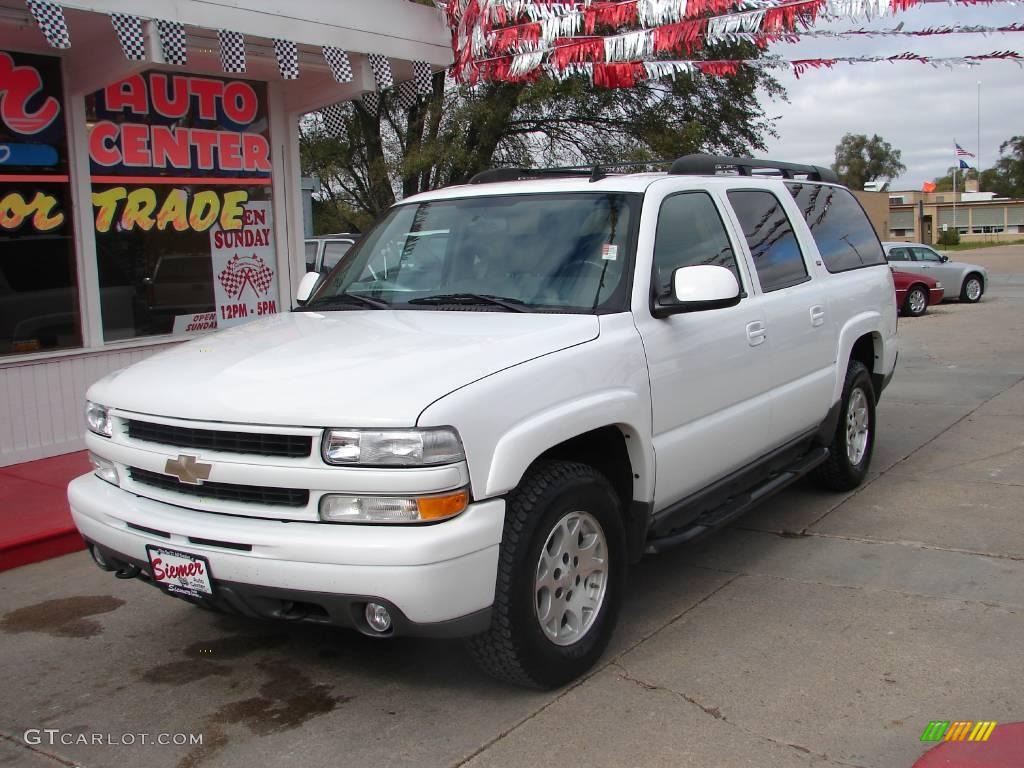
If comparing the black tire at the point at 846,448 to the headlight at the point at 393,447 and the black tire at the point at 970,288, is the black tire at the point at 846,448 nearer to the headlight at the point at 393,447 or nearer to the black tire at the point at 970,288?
the headlight at the point at 393,447

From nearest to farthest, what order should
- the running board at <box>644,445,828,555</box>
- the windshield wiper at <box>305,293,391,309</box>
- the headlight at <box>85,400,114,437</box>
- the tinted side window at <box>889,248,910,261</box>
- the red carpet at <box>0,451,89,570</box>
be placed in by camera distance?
the headlight at <box>85,400,114,437</box> → the running board at <box>644,445,828,555</box> → the windshield wiper at <box>305,293,391,309</box> → the red carpet at <box>0,451,89,570</box> → the tinted side window at <box>889,248,910,261</box>

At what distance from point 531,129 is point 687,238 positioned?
536 inches

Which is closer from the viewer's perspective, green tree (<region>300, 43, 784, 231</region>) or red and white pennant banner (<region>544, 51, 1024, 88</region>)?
red and white pennant banner (<region>544, 51, 1024, 88</region>)

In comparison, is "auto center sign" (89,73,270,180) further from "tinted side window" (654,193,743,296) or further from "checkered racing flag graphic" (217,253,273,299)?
"tinted side window" (654,193,743,296)

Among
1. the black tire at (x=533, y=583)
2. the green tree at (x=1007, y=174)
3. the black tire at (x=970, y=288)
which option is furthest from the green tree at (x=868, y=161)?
the black tire at (x=533, y=583)

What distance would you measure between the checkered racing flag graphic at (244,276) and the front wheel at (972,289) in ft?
Answer: 62.0

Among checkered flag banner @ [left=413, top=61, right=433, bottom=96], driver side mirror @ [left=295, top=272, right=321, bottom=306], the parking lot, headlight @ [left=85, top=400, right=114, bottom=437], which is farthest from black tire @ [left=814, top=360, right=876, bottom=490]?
checkered flag banner @ [left=413, top=61, right=433, bottom=96]

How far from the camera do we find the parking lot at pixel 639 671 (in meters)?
3.47

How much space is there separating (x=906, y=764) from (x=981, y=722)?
42 centimetres

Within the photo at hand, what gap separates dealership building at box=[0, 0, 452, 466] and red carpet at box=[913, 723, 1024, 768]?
6200 mm

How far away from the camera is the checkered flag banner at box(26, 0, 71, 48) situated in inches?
248

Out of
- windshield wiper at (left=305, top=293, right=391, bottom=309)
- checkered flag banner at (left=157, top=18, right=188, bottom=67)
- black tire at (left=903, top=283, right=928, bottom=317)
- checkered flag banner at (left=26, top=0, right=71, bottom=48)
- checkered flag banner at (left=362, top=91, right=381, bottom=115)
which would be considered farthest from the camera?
black tire at (left=903, top=283, right=928, bottom=317)

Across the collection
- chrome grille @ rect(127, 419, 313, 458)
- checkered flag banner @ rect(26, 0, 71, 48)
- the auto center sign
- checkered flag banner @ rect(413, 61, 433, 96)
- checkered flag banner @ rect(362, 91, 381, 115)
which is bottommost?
chrome grille @ rect(127, 419, 313, 458)

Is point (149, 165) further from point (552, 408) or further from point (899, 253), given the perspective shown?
point (899, 253)
